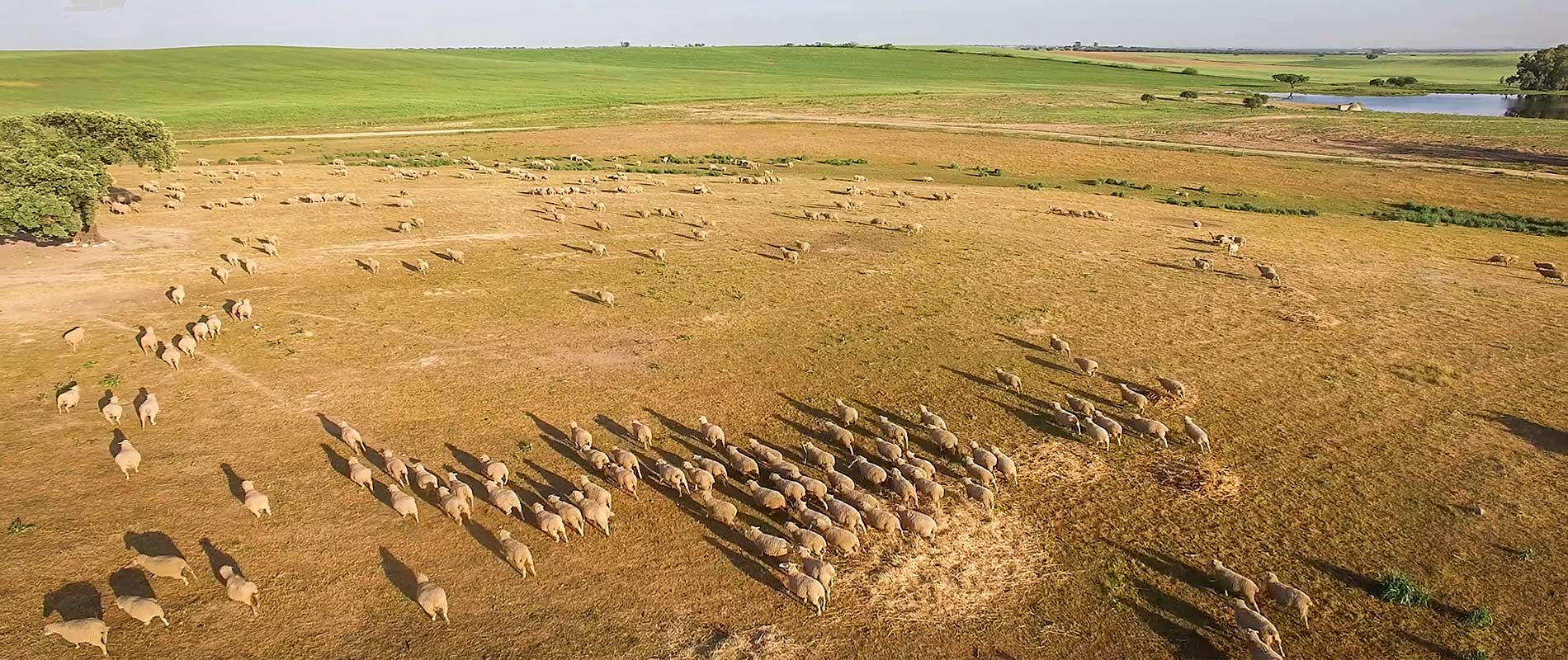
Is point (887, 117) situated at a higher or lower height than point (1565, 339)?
higher

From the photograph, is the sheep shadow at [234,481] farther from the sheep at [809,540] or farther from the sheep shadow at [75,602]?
the sheep at [809,540]

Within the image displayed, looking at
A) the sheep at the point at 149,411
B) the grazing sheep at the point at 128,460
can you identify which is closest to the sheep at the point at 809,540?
the grazing sheep at the point at 128,460

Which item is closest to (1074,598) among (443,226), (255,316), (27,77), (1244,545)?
(1244,545)

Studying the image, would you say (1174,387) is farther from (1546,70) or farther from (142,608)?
(1546,70)

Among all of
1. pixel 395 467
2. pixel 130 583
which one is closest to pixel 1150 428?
pixel 395 467

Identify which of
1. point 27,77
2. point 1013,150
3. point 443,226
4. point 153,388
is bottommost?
point 153,388

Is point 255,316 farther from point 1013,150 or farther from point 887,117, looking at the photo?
point 887,117

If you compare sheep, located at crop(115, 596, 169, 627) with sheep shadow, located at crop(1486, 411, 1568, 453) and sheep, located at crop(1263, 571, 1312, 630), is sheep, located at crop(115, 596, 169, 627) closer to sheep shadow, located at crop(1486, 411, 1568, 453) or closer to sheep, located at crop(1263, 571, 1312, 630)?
sheep, located at crop(1263, 571, 1312, 630)
